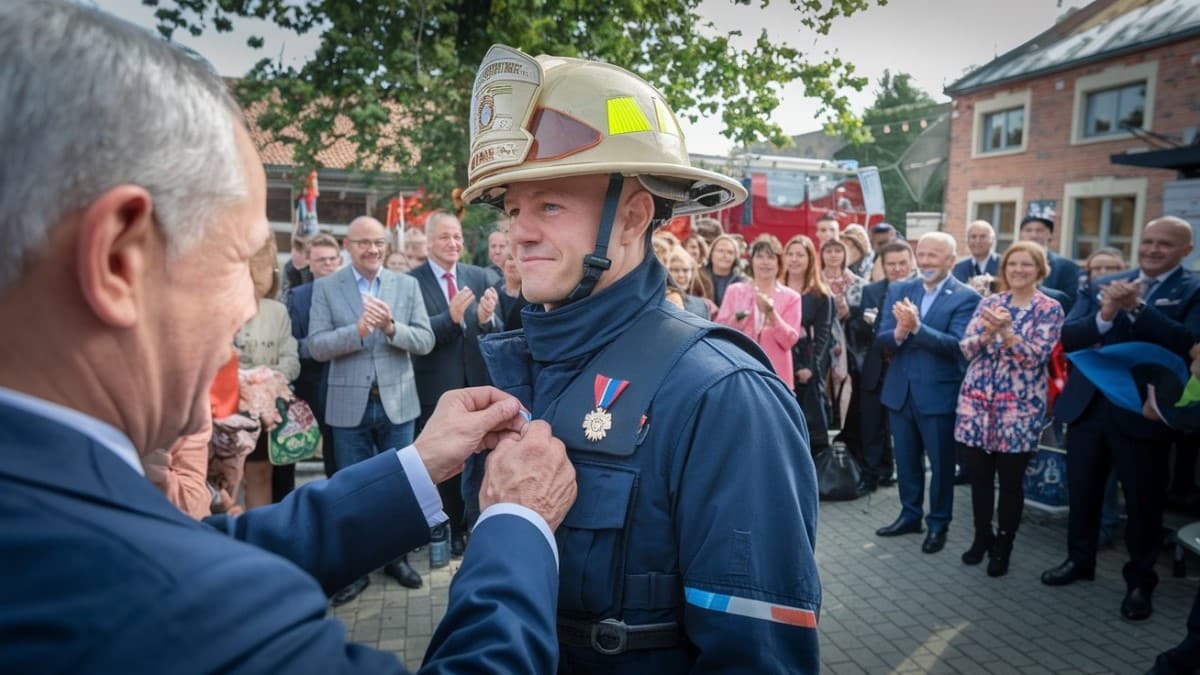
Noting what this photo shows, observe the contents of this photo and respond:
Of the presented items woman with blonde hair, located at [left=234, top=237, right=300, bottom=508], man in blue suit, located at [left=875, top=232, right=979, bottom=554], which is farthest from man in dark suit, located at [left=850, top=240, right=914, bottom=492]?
woman with blonde hair, located at [left=234, top=237, right=300, bottom=508]

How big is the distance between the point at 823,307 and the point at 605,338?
5.60 m

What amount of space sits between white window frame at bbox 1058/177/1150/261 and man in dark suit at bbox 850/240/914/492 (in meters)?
14.2

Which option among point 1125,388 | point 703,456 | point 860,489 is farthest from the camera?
point 860,489

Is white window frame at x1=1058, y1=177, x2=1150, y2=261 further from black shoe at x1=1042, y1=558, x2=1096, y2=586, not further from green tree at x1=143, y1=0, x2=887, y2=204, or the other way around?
black shoe at x1=1042, y1=558, x2=1096, y2=586

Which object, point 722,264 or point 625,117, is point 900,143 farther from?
point 625,117

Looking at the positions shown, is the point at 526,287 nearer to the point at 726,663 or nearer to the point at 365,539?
the point at 365,539

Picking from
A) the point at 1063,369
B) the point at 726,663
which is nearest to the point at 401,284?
the point at 726,663

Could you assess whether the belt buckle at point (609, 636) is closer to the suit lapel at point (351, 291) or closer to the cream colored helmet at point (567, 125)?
the cream colored helmet at point (567, 125)

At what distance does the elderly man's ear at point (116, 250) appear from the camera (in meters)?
0.81

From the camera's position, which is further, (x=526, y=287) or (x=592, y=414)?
(x=526, y=287)

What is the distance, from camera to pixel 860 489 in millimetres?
7352

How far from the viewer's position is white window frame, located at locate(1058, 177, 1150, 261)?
17844mm

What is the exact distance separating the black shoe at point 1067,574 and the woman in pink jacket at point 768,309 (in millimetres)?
2334

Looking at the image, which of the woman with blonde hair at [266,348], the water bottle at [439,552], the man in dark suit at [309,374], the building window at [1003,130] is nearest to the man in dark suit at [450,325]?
the water bottle at [439,552]
